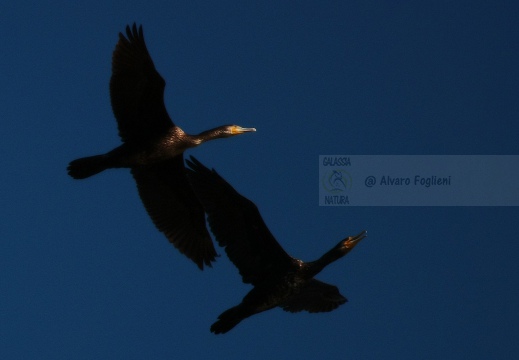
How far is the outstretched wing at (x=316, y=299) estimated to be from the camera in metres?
15.8

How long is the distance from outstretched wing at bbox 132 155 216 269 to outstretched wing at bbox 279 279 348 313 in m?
1.54

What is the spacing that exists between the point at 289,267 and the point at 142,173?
107 inches

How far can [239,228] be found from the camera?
14.9 meters

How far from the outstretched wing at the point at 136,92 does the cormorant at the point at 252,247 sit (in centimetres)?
115

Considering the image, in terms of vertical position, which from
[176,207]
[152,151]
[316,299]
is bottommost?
[316,299]

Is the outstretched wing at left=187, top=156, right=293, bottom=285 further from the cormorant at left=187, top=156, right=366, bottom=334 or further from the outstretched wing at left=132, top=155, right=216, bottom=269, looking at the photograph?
the outstretched wing at left=132, top=155, right=216, bottom=269

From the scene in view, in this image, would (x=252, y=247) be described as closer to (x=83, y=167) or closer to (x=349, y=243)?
(x=349, y=243)

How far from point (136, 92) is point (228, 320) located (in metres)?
3.08

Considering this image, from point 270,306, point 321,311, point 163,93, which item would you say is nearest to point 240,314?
point 270,306

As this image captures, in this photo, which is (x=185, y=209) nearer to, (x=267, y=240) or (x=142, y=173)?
(x=142, y=173)

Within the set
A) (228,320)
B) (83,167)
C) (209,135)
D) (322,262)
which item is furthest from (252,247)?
(83,167)

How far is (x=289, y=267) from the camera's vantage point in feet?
49.1

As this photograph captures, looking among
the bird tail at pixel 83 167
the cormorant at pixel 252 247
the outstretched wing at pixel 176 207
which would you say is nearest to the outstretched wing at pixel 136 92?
the bird tail at pixel 83 167

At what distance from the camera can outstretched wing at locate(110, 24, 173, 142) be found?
49.2 ft
